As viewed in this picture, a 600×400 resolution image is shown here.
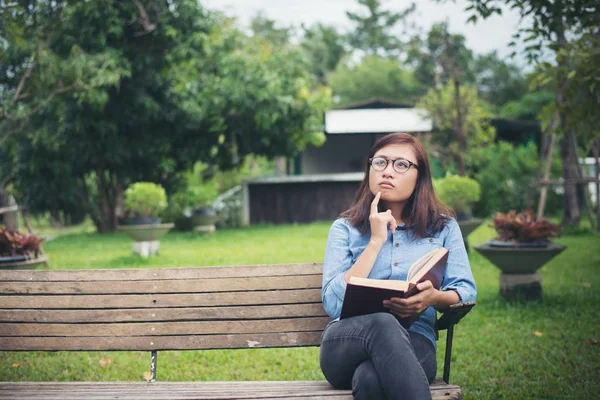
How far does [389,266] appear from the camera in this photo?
123 inches

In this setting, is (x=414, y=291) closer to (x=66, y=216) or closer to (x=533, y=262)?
(x=533, y=262)

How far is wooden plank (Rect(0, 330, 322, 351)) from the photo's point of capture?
11.3 feet

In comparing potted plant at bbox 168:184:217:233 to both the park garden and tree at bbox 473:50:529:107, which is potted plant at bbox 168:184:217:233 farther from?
tree at bbox 473:50:529:107

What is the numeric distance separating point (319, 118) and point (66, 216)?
9.36 metres

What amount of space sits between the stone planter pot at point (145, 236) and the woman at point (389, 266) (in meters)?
8.30

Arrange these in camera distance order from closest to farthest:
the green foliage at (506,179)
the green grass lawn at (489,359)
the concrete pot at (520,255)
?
the green grass lawn at (489,359) → the concrete pot at (520,255) → the green foliage at (506,179)

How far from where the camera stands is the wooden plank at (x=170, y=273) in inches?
137

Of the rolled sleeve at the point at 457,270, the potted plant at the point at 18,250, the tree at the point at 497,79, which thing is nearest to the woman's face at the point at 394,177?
the rolled sleeve at the point at 457,270

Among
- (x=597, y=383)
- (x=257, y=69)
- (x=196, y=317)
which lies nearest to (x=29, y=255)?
(x=196, y=317)

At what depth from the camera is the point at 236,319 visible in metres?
3.46

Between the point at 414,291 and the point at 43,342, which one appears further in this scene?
the point at 43,342

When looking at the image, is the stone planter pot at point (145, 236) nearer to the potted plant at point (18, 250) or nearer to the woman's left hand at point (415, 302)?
the potted plant at point (18, 250)

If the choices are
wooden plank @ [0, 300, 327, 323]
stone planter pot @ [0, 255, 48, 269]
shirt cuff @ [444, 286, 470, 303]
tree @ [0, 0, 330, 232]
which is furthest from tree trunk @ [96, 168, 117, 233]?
shirt cuff @ [444, 286, 470, 303]

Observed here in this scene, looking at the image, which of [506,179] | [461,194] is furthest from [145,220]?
[506,179]
